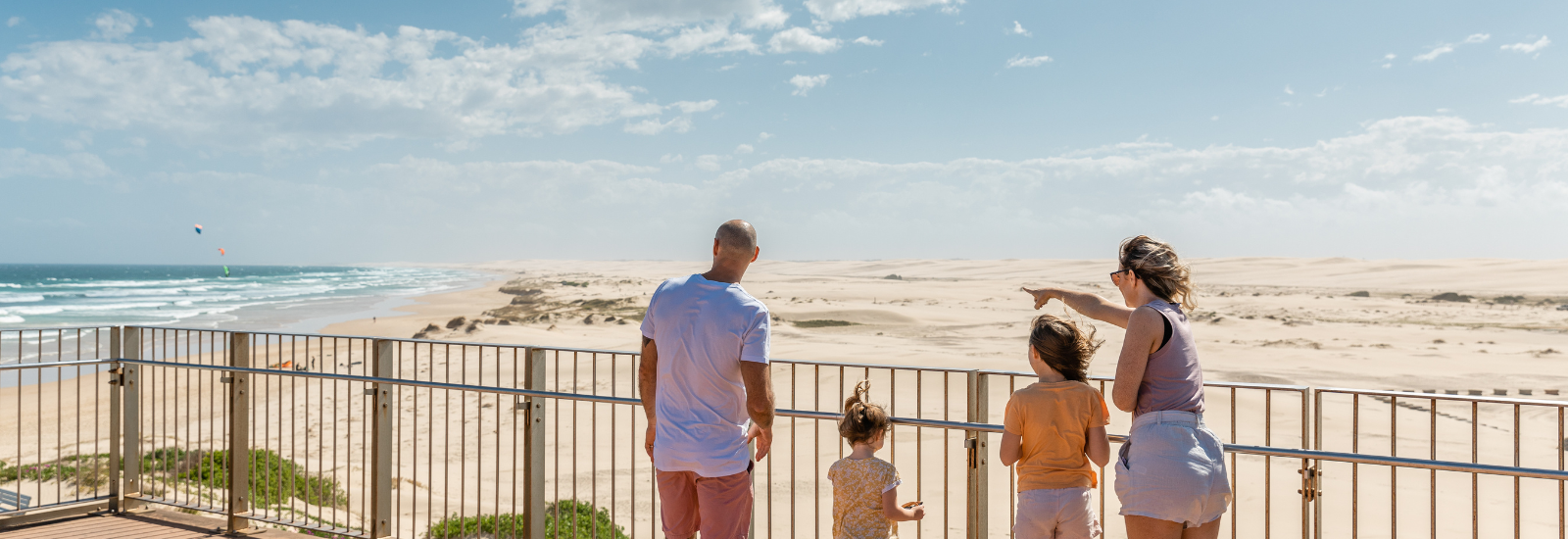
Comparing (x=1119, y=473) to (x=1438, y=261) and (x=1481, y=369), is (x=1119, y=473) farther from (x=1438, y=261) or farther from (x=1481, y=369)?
(x=1438, y=261)

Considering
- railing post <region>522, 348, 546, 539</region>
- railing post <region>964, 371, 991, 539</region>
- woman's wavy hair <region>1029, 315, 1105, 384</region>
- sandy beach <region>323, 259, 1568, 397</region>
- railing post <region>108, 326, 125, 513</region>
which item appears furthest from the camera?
sandy beach <region>323, 259, 1568, 397</region>

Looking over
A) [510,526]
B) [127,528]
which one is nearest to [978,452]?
[510,526]

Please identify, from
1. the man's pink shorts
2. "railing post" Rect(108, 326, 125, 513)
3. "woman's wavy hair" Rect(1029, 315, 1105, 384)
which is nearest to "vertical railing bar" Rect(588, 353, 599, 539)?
the man's pink shorts

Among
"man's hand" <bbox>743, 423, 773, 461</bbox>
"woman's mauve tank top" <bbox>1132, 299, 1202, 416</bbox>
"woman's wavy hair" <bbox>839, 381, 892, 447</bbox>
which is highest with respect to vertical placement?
"woman's mauve tank top" <bbox>1132, 299, 1202, 416</bbox>

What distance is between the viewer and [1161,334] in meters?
2.84

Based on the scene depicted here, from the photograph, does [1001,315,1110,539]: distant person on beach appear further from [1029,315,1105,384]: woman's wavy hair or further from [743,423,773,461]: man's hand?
[743,423,773,461]: man's hand

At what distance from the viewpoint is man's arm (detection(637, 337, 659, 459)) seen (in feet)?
11.5

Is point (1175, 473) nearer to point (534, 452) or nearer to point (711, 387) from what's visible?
point (711, 387)

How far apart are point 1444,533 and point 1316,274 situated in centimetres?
7655

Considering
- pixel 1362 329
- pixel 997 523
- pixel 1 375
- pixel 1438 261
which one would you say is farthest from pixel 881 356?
pixel 1438 261

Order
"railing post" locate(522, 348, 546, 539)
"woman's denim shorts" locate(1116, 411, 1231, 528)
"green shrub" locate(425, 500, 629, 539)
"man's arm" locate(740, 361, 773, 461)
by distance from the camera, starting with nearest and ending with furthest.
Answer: "woman's denim shorts" locate(1116, 411, 1231, 528), "man's arm" locate(740, 361, 773, 461), "railing post" locate(522, 348, 546, 539), "green shrub" locate(425, 500, 629, 539)

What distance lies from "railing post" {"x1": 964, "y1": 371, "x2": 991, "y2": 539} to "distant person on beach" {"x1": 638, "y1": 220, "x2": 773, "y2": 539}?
116cm

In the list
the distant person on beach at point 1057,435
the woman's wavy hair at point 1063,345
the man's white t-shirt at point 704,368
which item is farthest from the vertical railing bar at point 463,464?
the woman's wavy hair at point 1063,345

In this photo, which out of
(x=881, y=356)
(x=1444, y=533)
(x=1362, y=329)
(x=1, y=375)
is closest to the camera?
(x=1444, y=533)
